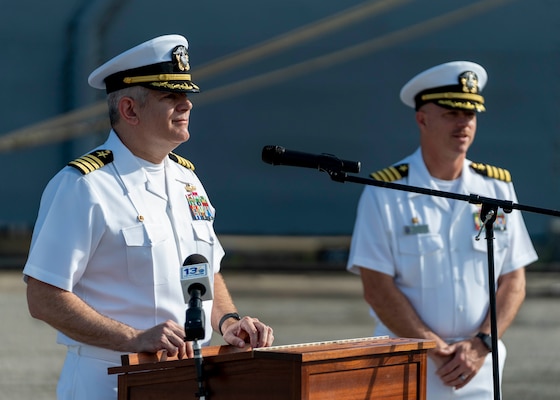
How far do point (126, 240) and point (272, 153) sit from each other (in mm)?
446

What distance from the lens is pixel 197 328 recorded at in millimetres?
2303

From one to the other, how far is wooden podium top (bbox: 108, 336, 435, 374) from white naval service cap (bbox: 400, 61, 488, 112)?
1.34 meters

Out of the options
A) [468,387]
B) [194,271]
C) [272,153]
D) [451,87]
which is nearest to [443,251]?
[468,387]

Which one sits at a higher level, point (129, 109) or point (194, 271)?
point (129, 109)

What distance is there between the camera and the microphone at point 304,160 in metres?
2.57

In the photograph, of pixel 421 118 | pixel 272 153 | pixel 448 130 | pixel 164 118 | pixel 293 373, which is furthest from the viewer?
pixel 421 118

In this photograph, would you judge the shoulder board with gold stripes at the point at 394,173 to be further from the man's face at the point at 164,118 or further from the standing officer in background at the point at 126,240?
the man's face at the point at 164,118

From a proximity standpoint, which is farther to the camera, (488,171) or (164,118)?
(488,171)

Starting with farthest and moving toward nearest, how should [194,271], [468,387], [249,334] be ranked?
1. [468,387]
2. [249,334]
3. [194,271]

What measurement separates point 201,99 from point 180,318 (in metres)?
9.21

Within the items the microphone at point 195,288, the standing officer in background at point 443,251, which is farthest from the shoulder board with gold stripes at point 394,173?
the microphone at point 195,288

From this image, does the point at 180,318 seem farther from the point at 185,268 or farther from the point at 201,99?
the point at 201,99

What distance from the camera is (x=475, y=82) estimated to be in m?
3.88

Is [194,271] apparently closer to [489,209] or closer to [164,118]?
[164,118]
